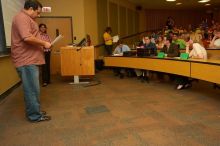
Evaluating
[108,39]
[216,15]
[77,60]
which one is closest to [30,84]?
[77,60]

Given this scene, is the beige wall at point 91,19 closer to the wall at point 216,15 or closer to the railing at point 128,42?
the railing at point 128,42

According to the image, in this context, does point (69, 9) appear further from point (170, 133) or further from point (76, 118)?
point (170, 133)

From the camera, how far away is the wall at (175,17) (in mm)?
14688

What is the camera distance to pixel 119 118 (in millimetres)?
3256

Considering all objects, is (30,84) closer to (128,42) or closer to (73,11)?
(73,11)

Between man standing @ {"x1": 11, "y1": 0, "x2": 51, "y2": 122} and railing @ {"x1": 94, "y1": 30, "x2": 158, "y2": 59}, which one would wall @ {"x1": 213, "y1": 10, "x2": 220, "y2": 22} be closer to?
railing @ {"x1": 94, "y1": 30, "x2": 158, "y2": 59}

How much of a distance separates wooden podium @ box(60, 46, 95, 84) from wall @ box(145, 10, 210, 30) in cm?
947

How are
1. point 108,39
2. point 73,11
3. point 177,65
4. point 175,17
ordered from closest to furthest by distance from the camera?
point 177,65
point 73,11
point 108,39
point 175,17

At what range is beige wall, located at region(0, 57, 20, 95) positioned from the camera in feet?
15.0

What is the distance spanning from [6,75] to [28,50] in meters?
2.15

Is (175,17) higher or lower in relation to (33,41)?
higher

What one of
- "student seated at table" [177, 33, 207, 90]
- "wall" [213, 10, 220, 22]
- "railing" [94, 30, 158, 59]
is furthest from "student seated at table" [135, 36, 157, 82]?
"wall" [213, 10, 220, 22]

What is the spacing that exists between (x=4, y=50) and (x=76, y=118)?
235 centimetres

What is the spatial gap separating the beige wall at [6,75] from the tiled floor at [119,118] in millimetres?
250
